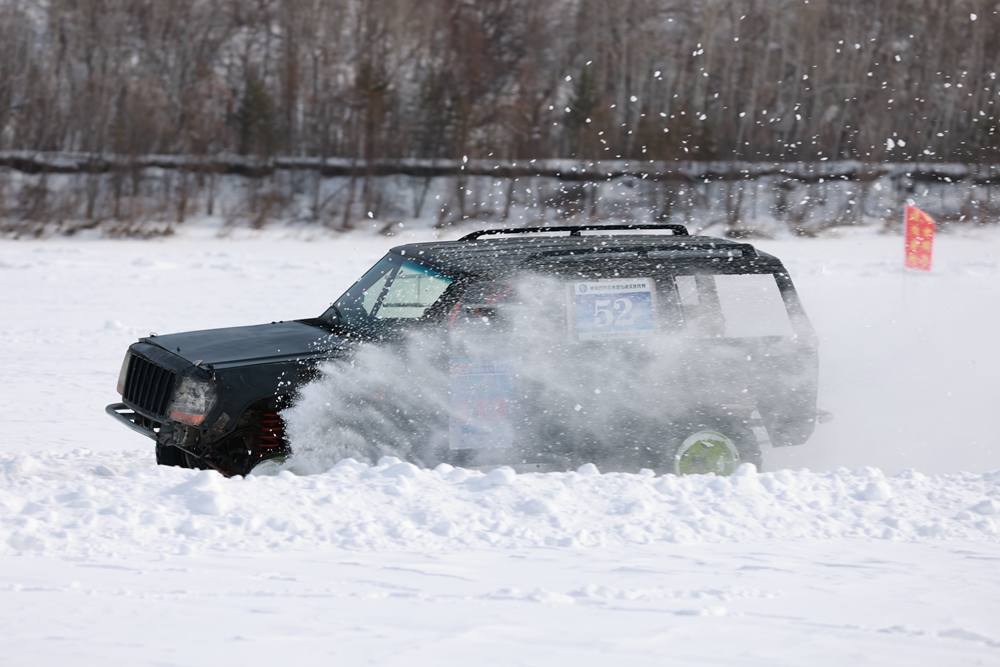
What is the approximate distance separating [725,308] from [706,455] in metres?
1.16

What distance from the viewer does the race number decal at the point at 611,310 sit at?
5.80m

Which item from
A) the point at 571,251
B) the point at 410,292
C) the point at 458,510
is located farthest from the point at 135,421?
the point at 571,251

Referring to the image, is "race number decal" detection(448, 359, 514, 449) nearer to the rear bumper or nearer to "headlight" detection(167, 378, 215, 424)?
"headlight" detection(167, 378, 215, 424)

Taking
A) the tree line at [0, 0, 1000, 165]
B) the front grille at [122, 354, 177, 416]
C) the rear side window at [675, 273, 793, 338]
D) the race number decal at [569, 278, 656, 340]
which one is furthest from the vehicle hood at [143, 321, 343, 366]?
the tree line at [0, 0, 1000, 165]

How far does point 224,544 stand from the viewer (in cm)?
466

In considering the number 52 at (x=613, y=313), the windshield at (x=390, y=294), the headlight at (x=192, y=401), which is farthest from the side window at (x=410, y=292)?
the headlight at (x=192, y=401)

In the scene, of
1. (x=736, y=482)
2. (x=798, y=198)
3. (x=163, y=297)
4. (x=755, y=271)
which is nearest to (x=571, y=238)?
(x=755, y=271)

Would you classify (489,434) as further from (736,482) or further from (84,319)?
(84,319)

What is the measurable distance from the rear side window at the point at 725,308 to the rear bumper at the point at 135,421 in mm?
3014

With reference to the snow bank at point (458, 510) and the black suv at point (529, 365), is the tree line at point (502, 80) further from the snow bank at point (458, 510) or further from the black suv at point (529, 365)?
the snow bank at point (458, 510)

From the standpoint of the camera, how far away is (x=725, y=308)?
6832mm

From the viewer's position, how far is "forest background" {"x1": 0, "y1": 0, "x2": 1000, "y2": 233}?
29.7m

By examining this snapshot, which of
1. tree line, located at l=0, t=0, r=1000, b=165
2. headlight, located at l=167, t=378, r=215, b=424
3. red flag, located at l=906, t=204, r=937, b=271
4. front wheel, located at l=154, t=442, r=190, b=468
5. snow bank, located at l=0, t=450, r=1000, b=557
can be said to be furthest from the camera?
tree line, located at l=0, t=0, r=1000, b=165

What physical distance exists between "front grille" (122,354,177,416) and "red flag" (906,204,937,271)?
9503 mm
